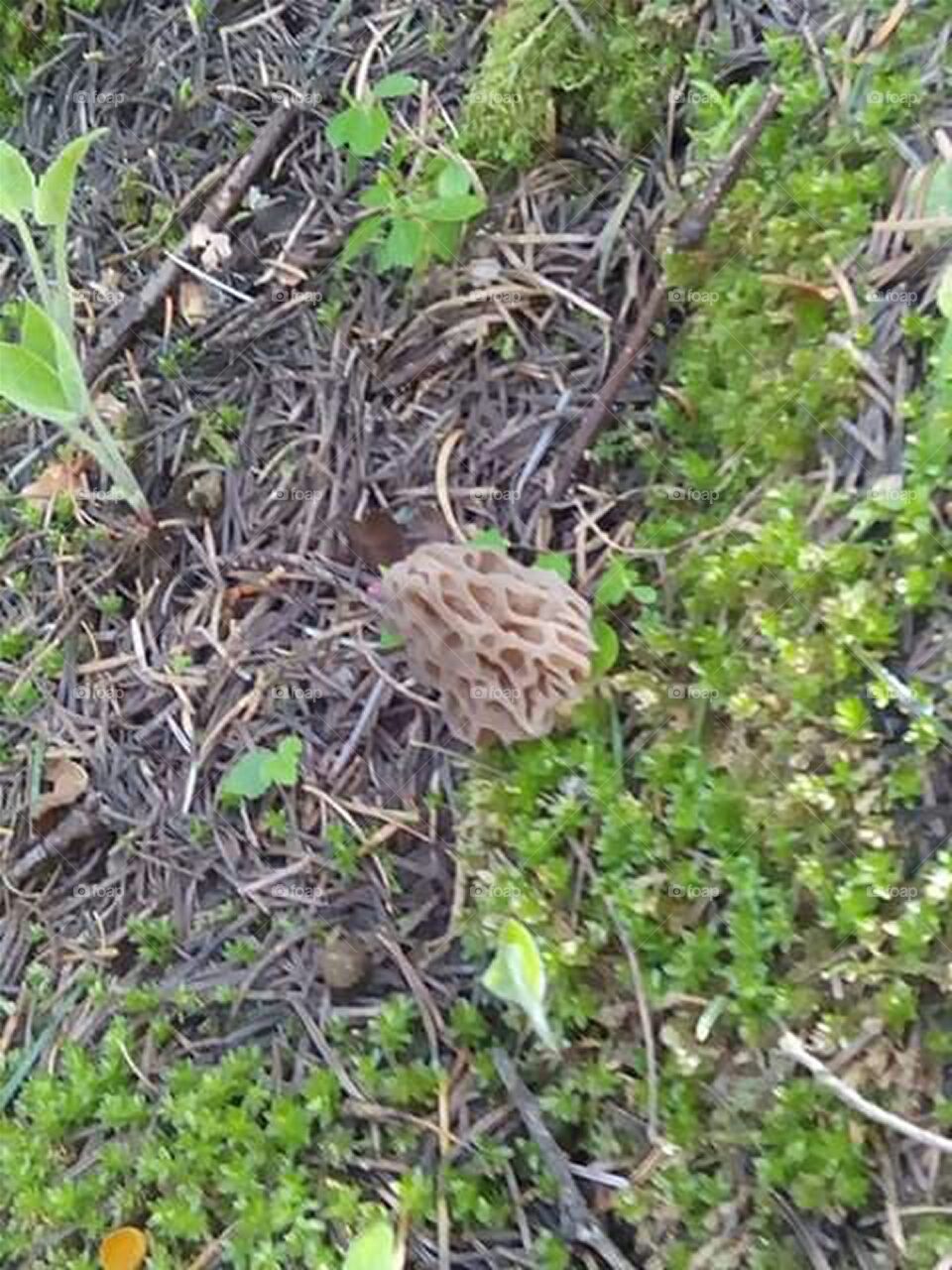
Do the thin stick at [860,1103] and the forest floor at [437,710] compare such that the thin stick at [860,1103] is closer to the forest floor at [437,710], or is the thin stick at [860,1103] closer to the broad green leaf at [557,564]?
the forest floor at [437,710]

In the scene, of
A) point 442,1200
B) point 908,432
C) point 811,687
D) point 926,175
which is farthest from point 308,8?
point 442,1200

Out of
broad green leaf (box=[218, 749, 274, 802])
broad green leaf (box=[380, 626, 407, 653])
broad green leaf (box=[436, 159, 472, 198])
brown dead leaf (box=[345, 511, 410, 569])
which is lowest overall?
broad green leaf (box=[218, 749, 274, 802])

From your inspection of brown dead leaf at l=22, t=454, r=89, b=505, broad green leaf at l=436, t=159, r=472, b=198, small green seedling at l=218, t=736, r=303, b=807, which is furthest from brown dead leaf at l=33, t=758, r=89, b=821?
broad green leaf at l=436, t=159, r=472, b=198

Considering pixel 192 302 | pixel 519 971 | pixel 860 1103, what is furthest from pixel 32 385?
pixel 860 1103

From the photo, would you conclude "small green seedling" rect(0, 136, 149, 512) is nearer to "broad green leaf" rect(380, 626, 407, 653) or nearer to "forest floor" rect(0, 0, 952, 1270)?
"forest floor" rect(0, 0, 952, 1270)

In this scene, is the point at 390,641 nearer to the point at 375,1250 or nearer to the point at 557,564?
the point at 557,564

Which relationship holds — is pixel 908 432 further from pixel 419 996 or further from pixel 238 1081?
pixel 238 1081

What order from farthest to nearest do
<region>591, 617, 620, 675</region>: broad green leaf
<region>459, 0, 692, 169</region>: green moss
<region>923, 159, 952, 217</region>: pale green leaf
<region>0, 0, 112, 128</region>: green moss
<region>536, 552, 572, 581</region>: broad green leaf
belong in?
<region>0, 0, 112, 128</region>: green moss → <region>459, 0, 692, 169</region>: green moss → <region>536, 552, 572, 581</region>: broad green leaf → <region>591, 617, 620, 675</region>: broad green leaf → <region>923, 159, 952, 217</region>: pale green leaf

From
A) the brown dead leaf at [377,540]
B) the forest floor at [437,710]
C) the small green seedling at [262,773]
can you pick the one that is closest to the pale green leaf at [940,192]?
the forest floor at [437,710]
